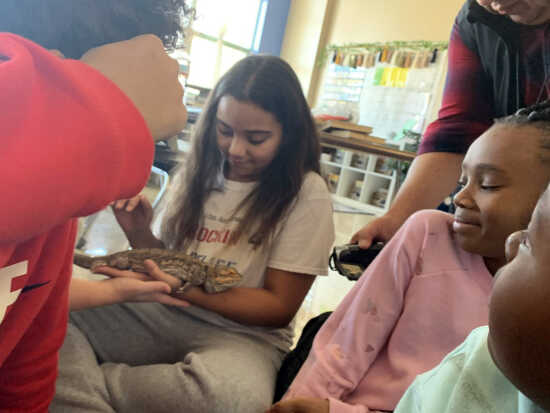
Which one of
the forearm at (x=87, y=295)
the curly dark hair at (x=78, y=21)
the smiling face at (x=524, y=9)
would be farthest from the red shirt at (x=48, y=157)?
the smiling face at (x=524, y=9)

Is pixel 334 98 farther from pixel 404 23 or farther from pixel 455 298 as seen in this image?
pixel 455 298

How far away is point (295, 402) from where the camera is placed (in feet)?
2.59

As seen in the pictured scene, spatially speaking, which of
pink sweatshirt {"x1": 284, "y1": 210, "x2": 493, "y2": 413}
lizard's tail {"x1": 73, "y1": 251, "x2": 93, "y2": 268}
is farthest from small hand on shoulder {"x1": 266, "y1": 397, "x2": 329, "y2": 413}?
lizard's tail {"x1": 73, "y1": 251, "x2": 93, "y2": 268}

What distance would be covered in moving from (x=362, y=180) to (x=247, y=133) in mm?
5261

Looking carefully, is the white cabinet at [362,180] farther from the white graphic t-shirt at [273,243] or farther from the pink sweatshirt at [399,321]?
the pink sweatshirt at [399,321]

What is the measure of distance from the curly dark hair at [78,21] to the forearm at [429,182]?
33.5 inches

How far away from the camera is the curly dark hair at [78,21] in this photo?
505 millimetres

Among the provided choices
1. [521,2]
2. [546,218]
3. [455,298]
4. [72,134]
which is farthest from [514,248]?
[521,2]

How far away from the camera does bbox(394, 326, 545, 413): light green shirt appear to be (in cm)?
39

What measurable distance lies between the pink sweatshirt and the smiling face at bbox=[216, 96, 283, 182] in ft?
1.56

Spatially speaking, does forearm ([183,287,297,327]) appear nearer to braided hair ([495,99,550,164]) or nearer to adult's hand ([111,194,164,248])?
adult's hand ([111,194,164,248])

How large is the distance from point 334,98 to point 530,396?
7186 mm

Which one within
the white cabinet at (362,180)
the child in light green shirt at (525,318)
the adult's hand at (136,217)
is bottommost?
the white cabinet at (362,180)

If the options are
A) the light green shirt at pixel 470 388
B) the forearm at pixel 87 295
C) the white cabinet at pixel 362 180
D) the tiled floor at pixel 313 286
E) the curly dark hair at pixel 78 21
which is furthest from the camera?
the white cabinet at pixel 362 180
